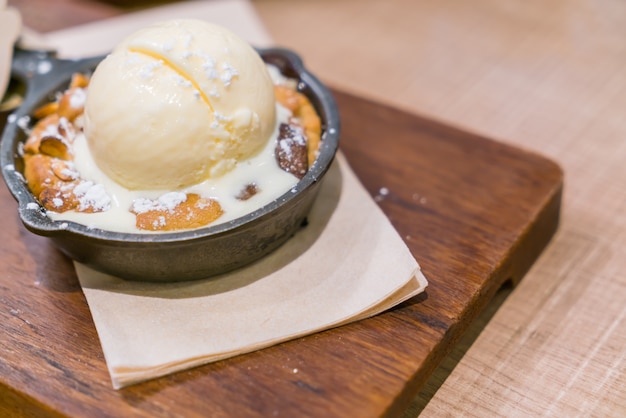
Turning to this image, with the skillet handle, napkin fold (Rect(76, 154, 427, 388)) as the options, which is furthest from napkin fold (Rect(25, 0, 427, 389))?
the skillet handle

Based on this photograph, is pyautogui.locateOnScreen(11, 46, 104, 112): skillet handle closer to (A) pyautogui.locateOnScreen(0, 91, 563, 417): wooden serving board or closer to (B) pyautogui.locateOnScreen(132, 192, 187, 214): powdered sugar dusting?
(A) pyautogui.locateOnScreen(0, 91, 563, 417): wooden serving board

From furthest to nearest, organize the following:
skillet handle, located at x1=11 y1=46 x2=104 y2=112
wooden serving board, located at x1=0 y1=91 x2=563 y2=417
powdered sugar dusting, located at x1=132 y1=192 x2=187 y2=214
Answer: skillet handle, located at x1=11 y1=46 x2=104 y2=112
powdered sugar dusting, located at x1=132 y1=192 x2=187 y2=214
wooden serving board, located at x1=0 y1=91 x2=563 y2=417

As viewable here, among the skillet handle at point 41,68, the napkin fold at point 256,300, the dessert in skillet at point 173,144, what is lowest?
the napkin fold at point 256,300

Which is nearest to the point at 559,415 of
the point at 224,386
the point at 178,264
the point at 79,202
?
the point at 224,386

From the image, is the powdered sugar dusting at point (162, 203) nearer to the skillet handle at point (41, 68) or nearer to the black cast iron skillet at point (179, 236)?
the black cast iron skillet at point (179, 236)

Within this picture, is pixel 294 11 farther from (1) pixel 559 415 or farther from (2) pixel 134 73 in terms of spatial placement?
(1) pixel 559 415

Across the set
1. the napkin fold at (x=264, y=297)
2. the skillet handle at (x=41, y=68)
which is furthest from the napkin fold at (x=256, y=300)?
the skillet handle at (x=41, y=68)
